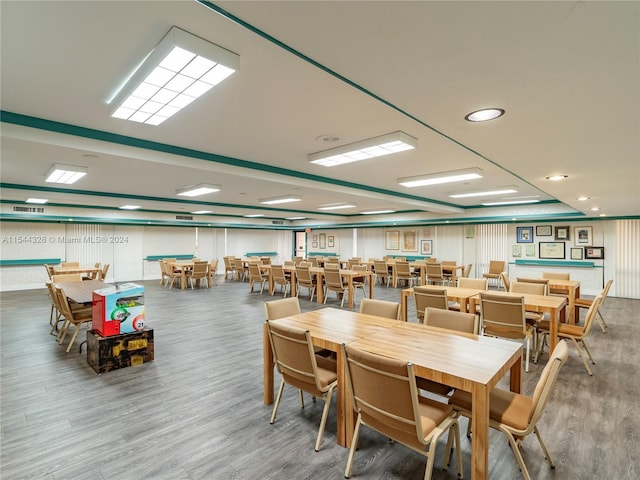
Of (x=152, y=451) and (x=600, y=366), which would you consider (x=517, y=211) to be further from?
(x=152, y=451)

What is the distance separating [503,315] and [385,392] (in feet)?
9.10

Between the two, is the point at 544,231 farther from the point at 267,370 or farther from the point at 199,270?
the point at 199,270

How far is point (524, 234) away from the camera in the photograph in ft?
33.9

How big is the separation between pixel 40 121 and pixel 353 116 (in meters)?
2.96

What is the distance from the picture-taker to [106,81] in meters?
2.31

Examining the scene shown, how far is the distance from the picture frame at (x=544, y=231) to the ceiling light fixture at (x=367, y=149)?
8.65 m

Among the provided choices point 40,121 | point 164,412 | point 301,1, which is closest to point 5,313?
point 40,121

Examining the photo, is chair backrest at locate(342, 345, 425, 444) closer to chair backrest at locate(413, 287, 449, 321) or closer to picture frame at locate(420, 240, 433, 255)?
chair backrest at locate(413, 287, 449, 321)

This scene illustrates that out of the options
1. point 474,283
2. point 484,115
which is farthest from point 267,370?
point 474,283

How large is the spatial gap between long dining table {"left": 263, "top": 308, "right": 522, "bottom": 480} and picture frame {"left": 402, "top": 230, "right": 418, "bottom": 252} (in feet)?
34.6

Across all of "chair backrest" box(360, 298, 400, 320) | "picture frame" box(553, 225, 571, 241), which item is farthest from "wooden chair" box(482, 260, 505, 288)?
"chair backrest" box(360, 298, 400, 320)

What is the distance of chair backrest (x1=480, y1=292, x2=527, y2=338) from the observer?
12.0 feet

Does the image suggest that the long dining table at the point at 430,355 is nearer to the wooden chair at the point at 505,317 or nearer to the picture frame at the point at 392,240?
the wooden chair at the point at 505,317

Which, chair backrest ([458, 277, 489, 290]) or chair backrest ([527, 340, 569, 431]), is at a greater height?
chair backrest ([458, 277, 489, 290])
